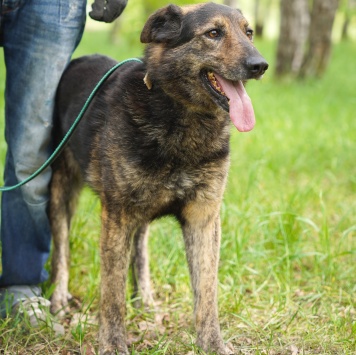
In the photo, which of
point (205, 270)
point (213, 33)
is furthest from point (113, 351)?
point (213, 33)

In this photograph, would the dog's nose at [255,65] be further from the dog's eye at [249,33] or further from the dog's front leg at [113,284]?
the dog's front leg at [113,284]

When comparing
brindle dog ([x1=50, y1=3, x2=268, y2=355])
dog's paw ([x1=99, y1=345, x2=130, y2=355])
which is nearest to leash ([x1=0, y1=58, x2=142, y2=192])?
brindle dog ([x1=50, y1=3, x2=268, y2=355])

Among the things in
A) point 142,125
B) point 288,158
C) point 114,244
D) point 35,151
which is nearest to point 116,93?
point 142,125

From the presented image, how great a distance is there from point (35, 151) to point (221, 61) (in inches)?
52.3

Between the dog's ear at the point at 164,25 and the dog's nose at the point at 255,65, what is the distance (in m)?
0.47

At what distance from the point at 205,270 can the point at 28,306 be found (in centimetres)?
115

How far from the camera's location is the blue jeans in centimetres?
337

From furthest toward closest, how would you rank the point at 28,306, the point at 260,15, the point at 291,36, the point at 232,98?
the point at 260,15, the point at 291,36, the point at 28,306, the point at 232,98

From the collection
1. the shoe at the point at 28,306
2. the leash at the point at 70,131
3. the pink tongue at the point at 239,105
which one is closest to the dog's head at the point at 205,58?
the pink tongue at the point at 239,105

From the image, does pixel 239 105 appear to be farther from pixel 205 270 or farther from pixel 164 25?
pixel 205 270

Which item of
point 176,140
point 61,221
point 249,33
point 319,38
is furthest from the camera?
point 319,38

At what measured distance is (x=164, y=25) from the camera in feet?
10.5

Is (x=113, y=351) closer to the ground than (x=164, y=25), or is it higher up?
closer to the ground

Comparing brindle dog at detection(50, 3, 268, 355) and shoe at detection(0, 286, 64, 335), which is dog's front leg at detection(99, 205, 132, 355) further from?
shoe at detection(0, 286, 64, 335)
